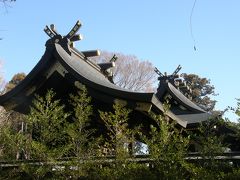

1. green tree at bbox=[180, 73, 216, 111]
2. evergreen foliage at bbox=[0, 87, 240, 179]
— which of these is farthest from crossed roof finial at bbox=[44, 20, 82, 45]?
green tree at bbox=[180, 73, 216, 111]

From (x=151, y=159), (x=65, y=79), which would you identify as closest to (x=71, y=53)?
(x=65, y=79)

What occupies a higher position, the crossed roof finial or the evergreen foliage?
the crossed roof finial

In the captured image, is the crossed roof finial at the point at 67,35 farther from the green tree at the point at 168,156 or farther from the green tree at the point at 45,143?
the green tree at the point at 168,156

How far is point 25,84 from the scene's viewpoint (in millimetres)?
7852

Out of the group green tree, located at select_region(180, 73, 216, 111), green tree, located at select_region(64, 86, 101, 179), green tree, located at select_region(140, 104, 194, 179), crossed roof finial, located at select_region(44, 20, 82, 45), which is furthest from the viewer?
green tree, located at select_region(180, 73, 216, 111)

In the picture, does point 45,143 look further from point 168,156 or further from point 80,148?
point 168,156

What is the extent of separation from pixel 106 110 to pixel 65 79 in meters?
1.05

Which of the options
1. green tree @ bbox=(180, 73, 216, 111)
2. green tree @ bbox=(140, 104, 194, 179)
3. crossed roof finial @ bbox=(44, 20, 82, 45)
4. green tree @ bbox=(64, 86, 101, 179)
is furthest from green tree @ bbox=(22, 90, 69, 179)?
green tree @ bbox=(180, 73, 216, 111)

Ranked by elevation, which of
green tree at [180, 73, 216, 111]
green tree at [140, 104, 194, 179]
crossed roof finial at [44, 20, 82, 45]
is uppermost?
green tree at [180, 73, 216, 111]

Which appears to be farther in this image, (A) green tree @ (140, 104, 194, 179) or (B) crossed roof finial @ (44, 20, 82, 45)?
(B) crossed roof finial @ (44, 20, 82, 45)

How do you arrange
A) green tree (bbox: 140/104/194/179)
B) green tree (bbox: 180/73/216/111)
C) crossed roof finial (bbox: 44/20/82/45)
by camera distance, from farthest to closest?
green tree (bbox: 180/73/216/111) < crossed roof finial (bbox: 44/20/82/45) < green tree (bbox: 140/104/194/179)

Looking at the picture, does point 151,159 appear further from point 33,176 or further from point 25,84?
point 25,84

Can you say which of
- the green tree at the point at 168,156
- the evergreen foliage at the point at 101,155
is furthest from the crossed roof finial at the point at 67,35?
the green tree at the point at 168,156

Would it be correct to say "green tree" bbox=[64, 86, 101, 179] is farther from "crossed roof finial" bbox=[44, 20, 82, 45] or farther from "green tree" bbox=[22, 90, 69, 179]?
"crossed roof finial" bbox=[44, 20, 82, 45]
